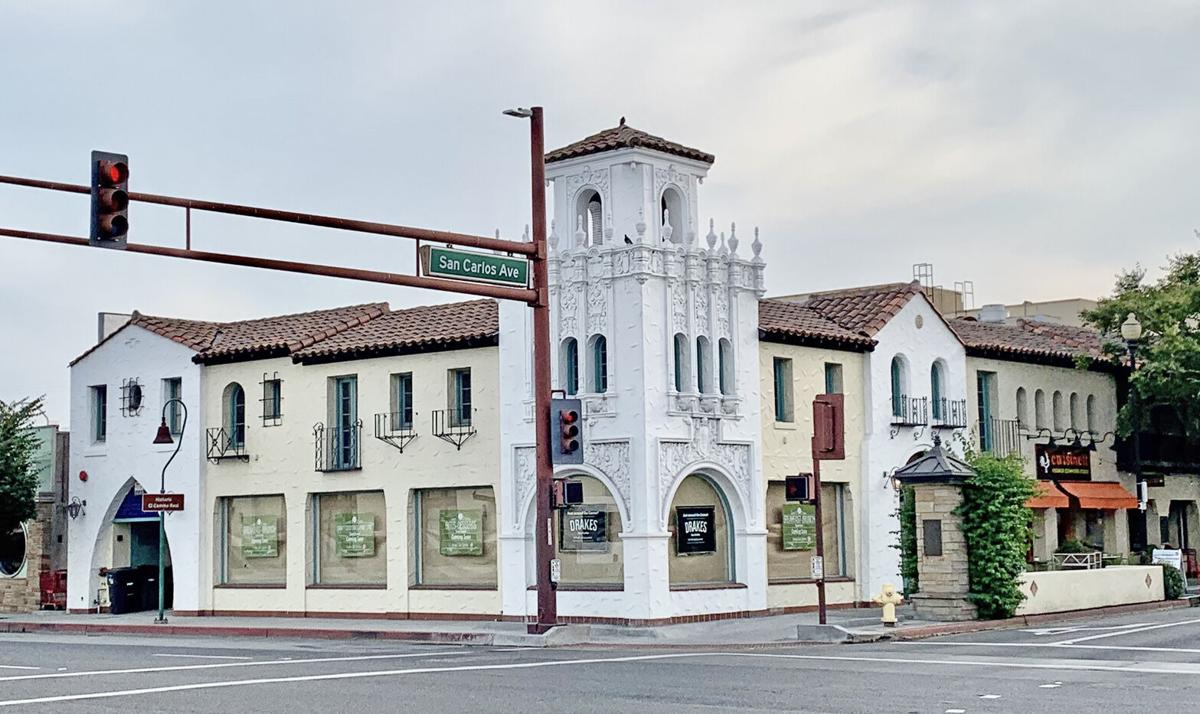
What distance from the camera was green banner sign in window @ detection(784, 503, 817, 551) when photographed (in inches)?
1334

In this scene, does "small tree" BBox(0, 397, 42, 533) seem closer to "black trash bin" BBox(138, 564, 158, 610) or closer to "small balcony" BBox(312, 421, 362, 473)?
"black trash bin" BBox(138, 564, 158, 610)

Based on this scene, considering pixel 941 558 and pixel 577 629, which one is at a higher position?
pixel 941 558

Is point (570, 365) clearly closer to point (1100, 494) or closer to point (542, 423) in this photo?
point (542, 423)

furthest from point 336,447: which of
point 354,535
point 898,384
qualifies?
point 898,384

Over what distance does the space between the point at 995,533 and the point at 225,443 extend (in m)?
17.8

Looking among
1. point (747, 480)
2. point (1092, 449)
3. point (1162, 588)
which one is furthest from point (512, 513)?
point (1092, 449)

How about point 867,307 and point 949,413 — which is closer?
point 867,307

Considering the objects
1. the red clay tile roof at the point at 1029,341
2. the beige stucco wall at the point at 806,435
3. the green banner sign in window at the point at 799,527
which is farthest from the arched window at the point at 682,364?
the red clay tile roof at the point at 1029,341

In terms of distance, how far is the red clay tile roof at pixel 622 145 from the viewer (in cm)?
3091

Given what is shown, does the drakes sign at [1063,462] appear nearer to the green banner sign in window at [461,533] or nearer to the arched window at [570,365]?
the arched window at [570,365]

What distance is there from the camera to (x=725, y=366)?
32.1 m

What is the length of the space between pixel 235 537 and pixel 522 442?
29.7 feet

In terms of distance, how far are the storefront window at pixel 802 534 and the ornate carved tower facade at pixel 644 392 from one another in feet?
3.88

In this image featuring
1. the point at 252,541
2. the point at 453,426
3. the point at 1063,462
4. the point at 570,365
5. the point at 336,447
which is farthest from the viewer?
the point at 1063,462
